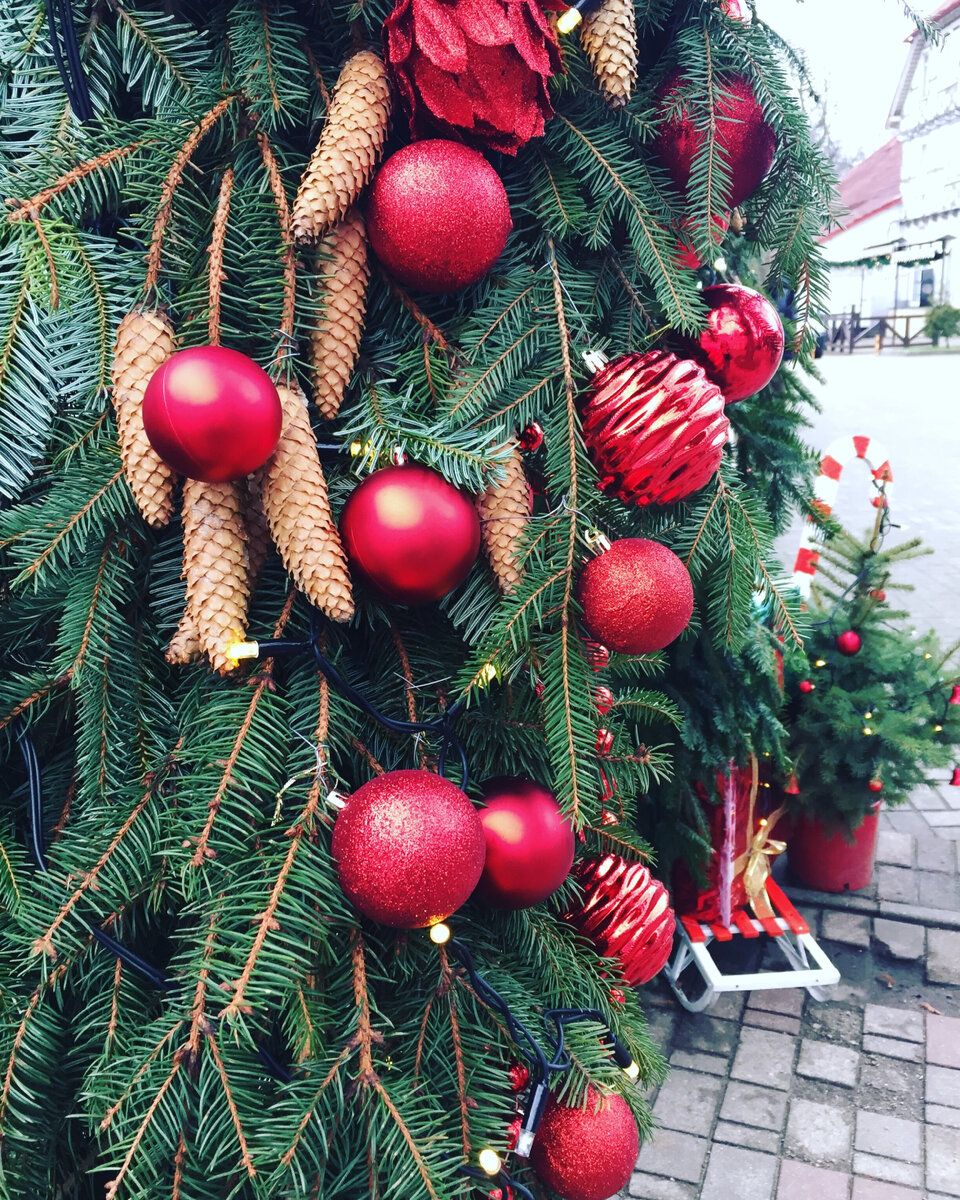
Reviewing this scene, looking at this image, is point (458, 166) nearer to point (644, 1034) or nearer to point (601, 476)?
point (601, 476)

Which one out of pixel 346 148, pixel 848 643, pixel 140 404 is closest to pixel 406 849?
pixel 140 404

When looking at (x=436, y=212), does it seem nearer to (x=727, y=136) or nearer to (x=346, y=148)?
(x=346, y=148)

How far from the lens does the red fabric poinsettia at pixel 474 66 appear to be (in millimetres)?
634

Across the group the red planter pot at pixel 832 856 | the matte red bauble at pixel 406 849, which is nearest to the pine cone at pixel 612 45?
the matte red bauble at pixel 406 849

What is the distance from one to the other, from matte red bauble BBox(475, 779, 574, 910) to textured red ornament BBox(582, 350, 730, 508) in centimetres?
27

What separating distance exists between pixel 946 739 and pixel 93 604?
231 cm

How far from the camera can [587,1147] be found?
0.73 meters

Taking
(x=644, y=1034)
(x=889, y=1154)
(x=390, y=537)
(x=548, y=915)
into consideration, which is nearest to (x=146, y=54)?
(x=390, y=537)

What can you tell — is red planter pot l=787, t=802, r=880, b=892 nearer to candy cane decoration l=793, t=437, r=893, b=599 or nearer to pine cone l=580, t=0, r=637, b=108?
candy cane decoration l=793, t=437, r=893, b=599

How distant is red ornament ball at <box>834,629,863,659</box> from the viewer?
2.45 m

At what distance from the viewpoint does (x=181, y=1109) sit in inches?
23.3

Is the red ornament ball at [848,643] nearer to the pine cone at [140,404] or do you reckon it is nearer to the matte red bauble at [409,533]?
the matte red bauble at [409,533]

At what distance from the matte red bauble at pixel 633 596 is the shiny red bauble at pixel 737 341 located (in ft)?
0.73

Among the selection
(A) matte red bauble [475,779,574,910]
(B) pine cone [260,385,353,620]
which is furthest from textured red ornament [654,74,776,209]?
(A) matte red bauble [475,779,574,910]
